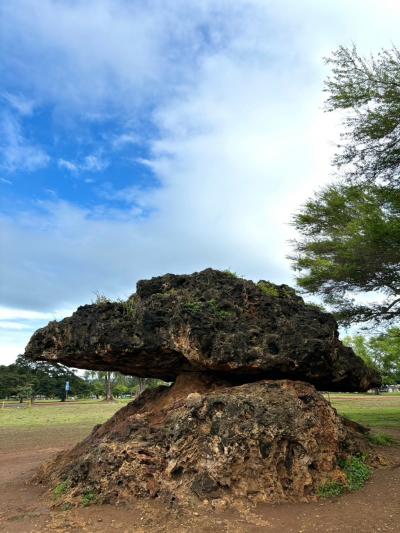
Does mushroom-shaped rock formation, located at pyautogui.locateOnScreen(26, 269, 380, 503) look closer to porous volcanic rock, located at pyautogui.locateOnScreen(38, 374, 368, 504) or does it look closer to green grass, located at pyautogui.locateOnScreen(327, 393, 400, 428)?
porous volcanic rock, located at pyautogui.locateOnScreen(38, 374, 368, 504)

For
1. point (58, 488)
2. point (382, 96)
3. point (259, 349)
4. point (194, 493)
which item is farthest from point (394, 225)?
point (58, 488)

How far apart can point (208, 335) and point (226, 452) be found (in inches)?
102

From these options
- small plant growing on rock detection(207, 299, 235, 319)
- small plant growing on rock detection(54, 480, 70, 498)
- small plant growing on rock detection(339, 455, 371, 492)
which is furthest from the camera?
small plant growing on rock detection(207, 299, 235, 319)

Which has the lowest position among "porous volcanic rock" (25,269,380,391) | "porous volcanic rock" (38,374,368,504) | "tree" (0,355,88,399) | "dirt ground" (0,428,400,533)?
"dirt ground" (0,428,400,533)

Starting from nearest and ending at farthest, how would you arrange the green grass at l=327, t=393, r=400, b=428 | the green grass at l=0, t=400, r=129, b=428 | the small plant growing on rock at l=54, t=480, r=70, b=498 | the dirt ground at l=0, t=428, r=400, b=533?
the dirt ground at l=0, t=428, r=400, b=533, the small plant growing on rock at l=54, t=480, r=70, b=498, the green grass at l=327, t=393, r=400, b=428, the green grass at l=0, t=400, r=129, b=428

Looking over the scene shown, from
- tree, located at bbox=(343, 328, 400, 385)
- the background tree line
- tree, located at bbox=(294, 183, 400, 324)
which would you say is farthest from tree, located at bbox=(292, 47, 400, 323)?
the background tree line

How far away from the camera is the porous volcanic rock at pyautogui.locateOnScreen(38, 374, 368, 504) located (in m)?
8.16

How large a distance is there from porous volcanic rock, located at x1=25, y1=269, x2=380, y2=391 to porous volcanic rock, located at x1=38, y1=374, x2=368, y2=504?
773mm

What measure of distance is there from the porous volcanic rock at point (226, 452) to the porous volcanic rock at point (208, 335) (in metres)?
0.77

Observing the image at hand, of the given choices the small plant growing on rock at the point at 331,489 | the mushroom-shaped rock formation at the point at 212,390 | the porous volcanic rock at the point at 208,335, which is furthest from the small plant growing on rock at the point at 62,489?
the small plant growing on rock at the point at 331,489

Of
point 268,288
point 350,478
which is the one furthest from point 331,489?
point 268,288

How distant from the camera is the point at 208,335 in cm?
1006

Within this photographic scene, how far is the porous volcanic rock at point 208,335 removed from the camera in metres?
10.0

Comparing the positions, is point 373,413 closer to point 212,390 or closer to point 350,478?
point 350,478
